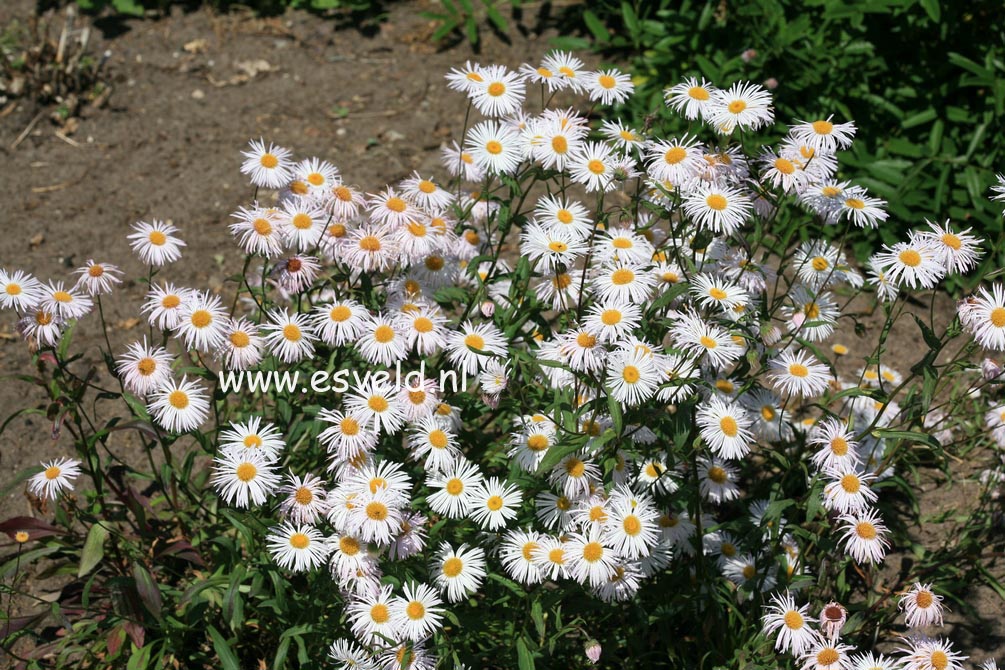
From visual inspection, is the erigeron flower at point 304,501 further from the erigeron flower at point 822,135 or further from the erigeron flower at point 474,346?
the erigeron flower at point 822,135

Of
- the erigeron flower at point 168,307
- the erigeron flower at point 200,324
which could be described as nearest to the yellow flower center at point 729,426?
the erigeron flower at point 200,324

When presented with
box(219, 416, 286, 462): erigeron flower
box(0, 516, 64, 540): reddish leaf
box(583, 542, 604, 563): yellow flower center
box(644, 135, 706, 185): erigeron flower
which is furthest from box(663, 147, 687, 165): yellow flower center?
box(0, 516, 64, 540): reddish leaf

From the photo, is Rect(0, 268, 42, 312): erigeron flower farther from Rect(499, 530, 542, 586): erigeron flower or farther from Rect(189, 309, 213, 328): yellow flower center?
Rect(499, 530, 542, 586): erigeron flower

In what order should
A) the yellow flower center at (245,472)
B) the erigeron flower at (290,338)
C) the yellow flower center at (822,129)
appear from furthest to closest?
the yellow flower center at (822,129), the erigeron flower at (290,338), the yellow flower center at (245,472)

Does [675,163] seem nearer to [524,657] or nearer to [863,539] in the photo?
[863,539]

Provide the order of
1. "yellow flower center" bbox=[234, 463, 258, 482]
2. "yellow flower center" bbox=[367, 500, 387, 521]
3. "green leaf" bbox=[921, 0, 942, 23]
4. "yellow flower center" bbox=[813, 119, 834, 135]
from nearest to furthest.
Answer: "yellow flower center" bbox=[367, 500, 387, 521] < "yellow flower center" bbox=[234, 463, 258, 482] < "yellow flower center" bbox=[813, 119, 834, 135] < "green leaf" bbox=[921, 0, 942, 23]

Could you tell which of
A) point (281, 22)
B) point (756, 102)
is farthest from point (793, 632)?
point (281, 22)
